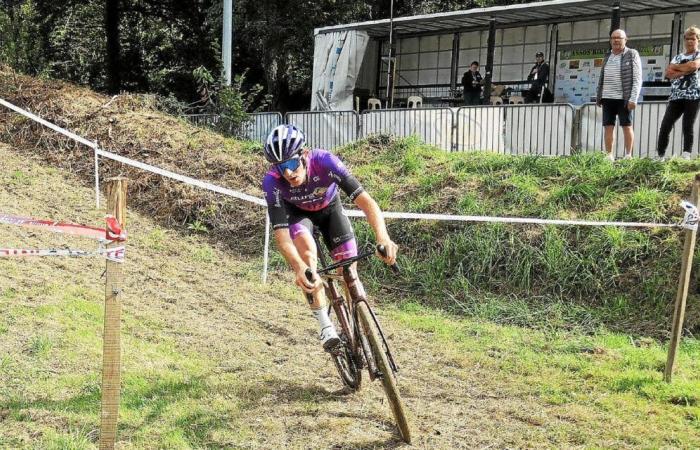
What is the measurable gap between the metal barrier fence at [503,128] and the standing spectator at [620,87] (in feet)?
2.52

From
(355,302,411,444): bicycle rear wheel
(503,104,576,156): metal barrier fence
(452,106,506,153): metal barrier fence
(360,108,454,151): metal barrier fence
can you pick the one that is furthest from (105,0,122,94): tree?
(355,302,411,444): bicycle rear wheel

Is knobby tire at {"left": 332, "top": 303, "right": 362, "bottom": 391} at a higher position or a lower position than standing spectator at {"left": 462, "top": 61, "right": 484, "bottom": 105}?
lower

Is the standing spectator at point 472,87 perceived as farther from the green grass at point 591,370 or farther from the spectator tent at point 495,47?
the green grass at point 591,370

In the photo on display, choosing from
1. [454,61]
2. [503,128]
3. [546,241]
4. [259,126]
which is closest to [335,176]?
[546,241]

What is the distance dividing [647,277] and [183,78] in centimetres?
2592

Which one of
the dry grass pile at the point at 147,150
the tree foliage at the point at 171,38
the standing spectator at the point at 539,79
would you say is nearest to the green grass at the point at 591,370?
the dry grass pile at the point at 147,150

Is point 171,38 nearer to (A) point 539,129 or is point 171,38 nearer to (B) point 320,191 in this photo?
(A) point 539,129

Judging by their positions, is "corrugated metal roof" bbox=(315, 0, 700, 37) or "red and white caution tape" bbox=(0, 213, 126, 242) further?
"corrugated metal roof" bbox=(315, 0, 700, 37)

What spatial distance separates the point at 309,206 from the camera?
5.12m

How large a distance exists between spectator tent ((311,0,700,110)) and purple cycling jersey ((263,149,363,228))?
1214 centimetres

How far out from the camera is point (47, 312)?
6.07 metres

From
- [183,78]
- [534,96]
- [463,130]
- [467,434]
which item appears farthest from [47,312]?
[183,78]

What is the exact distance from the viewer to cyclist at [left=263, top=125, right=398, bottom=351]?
4.61 metres

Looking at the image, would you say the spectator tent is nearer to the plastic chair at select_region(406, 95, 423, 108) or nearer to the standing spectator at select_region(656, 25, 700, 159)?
the plastic chair at select_region(406, 95, 423, 108)
